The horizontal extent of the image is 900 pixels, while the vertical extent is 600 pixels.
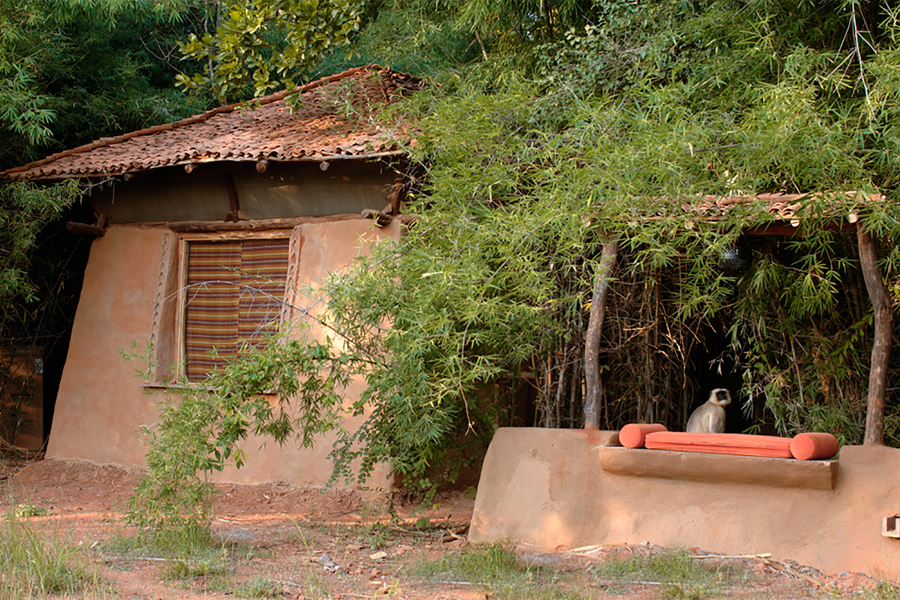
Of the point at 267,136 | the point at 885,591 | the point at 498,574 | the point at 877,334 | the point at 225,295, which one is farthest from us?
the point at 225,295

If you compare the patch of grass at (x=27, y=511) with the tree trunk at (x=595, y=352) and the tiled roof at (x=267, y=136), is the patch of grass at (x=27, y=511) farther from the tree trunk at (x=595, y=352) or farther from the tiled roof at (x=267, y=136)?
the tree trunk at (x=595, y=352)

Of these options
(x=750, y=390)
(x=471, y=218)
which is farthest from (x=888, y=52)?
(x=471, y=218)

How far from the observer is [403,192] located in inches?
269

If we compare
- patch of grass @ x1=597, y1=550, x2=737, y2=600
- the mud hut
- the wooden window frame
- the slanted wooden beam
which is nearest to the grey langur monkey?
patch of grass @ x1=597, y1=550, x2=737, y2=600

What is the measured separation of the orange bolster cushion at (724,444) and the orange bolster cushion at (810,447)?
50mm

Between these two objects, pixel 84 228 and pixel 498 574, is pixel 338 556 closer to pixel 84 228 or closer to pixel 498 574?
pixel 498 574

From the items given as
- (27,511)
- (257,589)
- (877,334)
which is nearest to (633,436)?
(877,334)

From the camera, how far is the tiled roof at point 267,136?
22.6ft

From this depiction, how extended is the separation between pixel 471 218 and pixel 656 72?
1853 millimetres

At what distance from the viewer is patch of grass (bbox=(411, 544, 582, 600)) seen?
420 cm

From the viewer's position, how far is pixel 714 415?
20.2ft

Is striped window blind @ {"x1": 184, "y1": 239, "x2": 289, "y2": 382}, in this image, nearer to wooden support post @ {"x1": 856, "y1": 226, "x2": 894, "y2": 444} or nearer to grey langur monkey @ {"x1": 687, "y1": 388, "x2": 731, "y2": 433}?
grey langur monkey @ {"x1": 687, "y1": 388, "x2": 731, "y2": 433}

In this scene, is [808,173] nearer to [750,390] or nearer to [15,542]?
[750,390]

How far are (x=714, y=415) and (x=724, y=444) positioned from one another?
1317 mm
